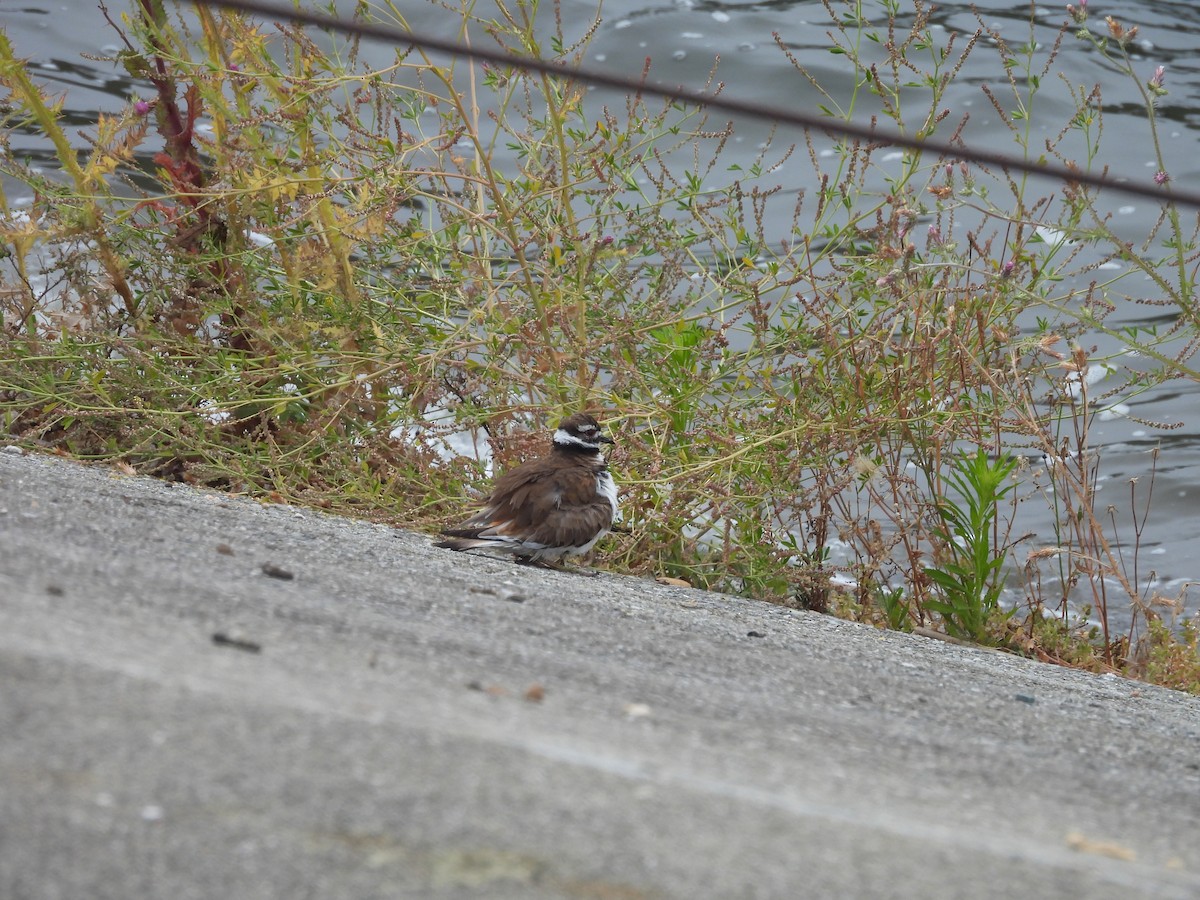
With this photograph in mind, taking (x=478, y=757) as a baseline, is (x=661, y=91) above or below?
above

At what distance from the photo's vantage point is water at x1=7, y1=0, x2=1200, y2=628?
1512 centimetres

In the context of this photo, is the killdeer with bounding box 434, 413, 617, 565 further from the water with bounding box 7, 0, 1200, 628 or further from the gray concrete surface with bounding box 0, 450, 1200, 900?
the water with bounding box 7, 0, 1200, 628

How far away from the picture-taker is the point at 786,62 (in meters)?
16.8

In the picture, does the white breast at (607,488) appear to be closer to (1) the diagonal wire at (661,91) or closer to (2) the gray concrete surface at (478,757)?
(2) the gray concrete surface at (478,757)

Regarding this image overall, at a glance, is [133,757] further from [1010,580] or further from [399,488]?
[1010,580]

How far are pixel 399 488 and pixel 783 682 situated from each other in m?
3.01

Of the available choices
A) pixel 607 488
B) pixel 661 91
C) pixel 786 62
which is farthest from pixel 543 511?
pixel 786 62

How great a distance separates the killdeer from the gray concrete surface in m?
1.18

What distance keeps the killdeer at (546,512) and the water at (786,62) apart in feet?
28.0

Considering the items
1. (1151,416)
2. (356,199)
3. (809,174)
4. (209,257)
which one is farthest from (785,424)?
(809,174)

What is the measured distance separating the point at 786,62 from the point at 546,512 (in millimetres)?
12713

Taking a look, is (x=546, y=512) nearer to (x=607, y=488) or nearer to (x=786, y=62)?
(x=607, y=488)

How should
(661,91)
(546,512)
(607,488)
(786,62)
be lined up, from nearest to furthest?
(661,91)
(546,512)
(607,488)
(786,62)

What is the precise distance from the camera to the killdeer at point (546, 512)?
17.3ft
